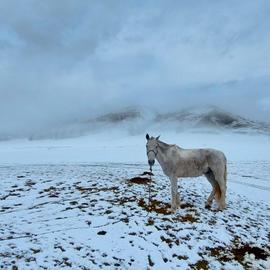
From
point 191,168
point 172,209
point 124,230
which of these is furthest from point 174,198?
point 124,230

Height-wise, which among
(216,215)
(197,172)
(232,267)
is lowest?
(232,267)

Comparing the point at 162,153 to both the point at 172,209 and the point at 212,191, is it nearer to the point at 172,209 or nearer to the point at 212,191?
the point at 172,209

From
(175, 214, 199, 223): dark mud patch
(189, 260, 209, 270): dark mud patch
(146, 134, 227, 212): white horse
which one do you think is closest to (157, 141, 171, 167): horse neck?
(146, 134, 227, 212): white horse

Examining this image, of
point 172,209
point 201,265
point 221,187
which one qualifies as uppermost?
point 221,187

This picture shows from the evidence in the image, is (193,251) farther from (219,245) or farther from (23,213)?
(23,213)

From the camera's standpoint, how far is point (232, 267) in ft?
33.4

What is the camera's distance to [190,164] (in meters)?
15.4

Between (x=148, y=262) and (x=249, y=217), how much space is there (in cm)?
682

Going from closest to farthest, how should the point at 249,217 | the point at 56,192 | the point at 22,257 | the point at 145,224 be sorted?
the point at 22,257 → the point at 145,224 → the point at 249,217 → the point at 56,192

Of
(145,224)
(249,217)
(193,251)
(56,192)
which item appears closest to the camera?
(193,251)

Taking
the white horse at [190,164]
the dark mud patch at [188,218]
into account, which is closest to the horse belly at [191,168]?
the white horse at [190,164]

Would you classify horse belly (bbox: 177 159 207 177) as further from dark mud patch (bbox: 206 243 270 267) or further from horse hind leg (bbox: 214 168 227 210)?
dark mud patch (bbox: 206 243 270 267)

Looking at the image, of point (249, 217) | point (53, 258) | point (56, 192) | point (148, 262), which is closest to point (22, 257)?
point (53, 258)

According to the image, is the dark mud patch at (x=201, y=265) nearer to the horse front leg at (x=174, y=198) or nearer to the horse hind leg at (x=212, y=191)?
the horse front leg at (x=174, y=198)
